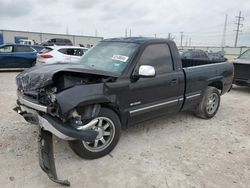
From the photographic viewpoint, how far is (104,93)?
11.0 ft

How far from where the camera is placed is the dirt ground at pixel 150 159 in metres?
2.99

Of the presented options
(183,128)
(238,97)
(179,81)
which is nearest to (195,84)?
(179,81)

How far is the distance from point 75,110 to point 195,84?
2.84m

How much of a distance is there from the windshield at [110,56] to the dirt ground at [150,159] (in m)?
1.34

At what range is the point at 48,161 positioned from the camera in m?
2.97

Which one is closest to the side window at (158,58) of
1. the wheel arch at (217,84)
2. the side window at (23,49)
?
the wheel arch at (217,84)

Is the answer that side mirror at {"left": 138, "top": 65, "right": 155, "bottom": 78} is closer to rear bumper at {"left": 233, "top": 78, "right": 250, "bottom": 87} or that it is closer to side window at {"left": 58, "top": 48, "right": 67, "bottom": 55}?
rear bumper at {"left": 233, "top": 78, "right": 250, "bottom": 87}

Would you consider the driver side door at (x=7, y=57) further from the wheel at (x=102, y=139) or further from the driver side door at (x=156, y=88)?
the wheel at (x=102, y=139)

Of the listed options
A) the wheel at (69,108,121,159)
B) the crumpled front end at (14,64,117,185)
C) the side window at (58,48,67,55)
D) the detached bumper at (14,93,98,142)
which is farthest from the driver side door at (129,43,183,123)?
the side window at (58,48,67,55)

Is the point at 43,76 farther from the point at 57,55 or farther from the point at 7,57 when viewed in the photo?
the point at 7,57

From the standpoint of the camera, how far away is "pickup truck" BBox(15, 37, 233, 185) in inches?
119

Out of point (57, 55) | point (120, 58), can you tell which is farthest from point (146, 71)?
point (57, 55)

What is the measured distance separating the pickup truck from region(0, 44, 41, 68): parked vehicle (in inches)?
386

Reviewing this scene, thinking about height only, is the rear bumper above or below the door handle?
below
